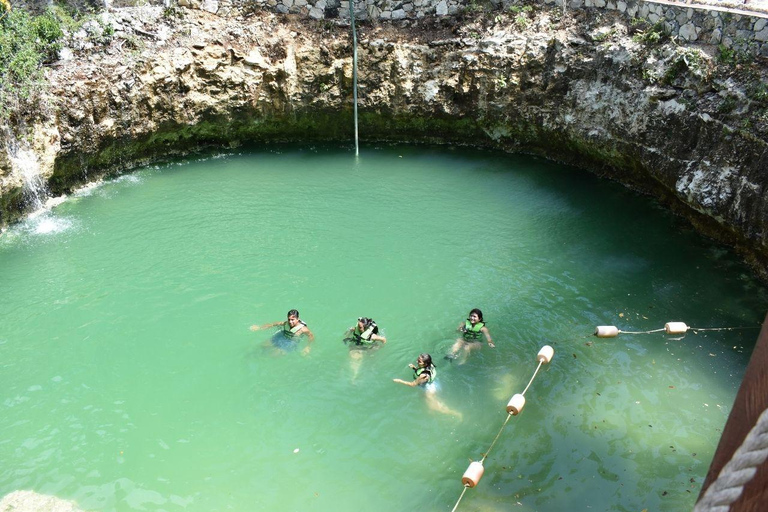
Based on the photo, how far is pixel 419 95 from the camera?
51.7 ft

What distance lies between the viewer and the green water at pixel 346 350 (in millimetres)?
7582

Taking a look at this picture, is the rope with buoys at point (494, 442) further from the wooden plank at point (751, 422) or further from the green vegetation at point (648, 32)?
the green vegetation at point (648, 32)

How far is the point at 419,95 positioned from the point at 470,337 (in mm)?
8193

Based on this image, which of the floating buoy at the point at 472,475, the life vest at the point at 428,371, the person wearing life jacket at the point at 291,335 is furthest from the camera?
the person wearing life jacket at the point at 291,335

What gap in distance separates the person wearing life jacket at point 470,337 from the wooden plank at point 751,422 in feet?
26.4

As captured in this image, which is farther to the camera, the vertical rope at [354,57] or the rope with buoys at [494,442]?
the vertical rope at [354,57]

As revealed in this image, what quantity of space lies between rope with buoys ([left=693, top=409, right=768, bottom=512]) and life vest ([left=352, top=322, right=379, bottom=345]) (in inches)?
324

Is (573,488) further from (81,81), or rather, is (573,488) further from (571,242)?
(81,81)

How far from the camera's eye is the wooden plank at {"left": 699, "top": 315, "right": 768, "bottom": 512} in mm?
982

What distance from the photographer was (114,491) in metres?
7.41

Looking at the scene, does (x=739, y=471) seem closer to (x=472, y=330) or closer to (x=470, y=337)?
(x=472, y=330)

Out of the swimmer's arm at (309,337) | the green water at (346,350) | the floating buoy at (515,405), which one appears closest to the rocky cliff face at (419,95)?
the green water at (346,350)

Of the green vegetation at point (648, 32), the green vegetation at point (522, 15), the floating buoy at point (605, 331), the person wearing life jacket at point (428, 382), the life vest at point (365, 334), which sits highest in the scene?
the green vegetation at point (522, 15)

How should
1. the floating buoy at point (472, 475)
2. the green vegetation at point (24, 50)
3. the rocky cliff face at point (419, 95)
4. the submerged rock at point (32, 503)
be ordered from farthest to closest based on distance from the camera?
the green vegetation at point (24, 50)
the rocky cliff face at point (419, 95)
the submerged rock at point (32, 503)
the floating buoy at point (472, 475)
